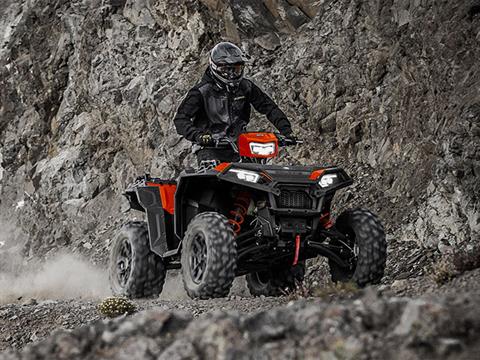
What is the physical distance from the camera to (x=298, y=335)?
3.49 m

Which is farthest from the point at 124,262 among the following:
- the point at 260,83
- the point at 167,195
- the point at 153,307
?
the point at 260,83

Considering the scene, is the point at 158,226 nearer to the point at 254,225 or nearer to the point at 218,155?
the point at 218,155

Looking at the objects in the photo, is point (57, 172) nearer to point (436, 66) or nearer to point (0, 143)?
point (0, 143)

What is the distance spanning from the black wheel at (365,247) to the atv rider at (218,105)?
6.17 ft

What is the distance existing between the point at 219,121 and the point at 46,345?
Result: 6.53 m

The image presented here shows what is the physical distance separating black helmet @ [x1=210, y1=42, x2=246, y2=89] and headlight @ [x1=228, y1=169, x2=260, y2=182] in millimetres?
2036

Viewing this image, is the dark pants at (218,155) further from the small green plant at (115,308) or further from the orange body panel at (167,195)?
→ the small green plant at (115,308)

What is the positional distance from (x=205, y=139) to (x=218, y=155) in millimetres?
568

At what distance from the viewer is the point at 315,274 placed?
1226 centimetres

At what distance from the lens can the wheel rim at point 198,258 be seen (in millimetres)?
8344

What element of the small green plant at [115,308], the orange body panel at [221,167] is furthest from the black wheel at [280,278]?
the small green plant at [115,308]

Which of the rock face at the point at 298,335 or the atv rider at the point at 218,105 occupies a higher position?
the atv rider at the point at 218,105

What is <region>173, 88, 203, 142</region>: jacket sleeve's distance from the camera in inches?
384

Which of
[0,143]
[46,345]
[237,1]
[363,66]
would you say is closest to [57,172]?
[0,143]
